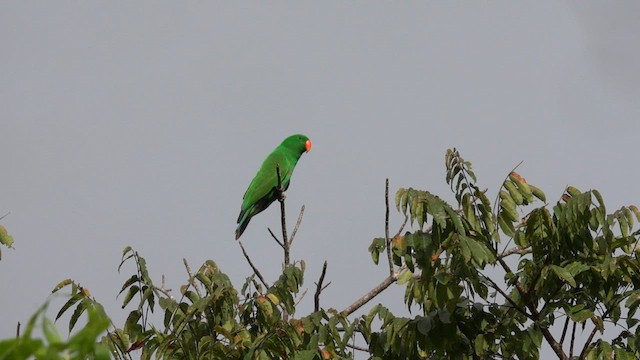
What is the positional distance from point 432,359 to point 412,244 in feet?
1.78

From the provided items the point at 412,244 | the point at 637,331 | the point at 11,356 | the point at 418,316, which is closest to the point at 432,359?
the point at 418,316

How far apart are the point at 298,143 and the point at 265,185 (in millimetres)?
1504

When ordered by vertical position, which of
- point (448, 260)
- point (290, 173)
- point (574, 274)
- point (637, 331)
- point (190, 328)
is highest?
point (290, 173)

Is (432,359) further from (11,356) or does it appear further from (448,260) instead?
(11,356)

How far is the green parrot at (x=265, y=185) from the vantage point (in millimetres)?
8094

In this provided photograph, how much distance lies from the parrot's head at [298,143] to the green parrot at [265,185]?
0.12 m

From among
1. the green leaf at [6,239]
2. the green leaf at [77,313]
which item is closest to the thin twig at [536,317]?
the green leaf at [77,313]

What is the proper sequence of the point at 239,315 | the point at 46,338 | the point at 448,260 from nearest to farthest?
the point at 46,338, the point at 448,260, the point at 239,315

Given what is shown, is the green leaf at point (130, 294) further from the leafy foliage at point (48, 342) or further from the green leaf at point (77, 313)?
the leafy foliage at point (48, 342)

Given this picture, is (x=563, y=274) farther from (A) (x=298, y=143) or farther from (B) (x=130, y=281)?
(A) (x=298, y=143)

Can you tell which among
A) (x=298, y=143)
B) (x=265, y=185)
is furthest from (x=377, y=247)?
(x=298, y=143)

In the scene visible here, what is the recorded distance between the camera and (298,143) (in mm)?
9648

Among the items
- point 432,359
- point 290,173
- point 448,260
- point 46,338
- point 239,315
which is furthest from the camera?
point 290,173

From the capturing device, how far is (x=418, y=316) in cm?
332
